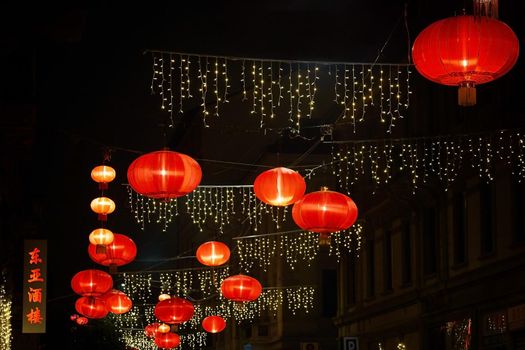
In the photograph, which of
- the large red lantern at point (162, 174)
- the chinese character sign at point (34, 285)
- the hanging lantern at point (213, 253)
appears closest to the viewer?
the large red lantern at point (162, 174)

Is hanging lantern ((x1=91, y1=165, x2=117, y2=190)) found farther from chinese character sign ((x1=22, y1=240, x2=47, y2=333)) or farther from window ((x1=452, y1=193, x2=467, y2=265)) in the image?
window ((x1=452, y1=193, x2=467, y2=265))

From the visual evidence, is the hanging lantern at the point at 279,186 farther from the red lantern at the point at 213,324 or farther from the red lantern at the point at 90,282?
the red lantern at the point at 213,324

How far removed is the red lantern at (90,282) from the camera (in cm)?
2197

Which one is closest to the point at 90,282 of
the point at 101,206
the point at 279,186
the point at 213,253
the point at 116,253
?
the point at 116,253

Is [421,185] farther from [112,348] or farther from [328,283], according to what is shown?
[112,348]

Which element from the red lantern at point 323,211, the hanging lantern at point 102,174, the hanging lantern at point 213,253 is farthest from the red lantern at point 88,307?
the red lantern at point 323,211

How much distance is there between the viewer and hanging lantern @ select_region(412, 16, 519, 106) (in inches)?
376

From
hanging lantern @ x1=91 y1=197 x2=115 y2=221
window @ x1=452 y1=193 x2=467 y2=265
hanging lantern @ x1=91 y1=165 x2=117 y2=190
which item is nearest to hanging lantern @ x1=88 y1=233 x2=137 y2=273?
hanging lantern @ x1=91 y1=197 x2=115 y2=221

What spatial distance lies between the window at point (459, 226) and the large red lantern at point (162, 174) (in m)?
10.4

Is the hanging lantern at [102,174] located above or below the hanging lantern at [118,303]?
above

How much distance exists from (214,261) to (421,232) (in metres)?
6.91

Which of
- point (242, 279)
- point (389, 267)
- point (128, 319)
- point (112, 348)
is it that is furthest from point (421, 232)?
point (128, 319)

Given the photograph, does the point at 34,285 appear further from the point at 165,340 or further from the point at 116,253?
the point at 165,340

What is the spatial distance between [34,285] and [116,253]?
3.32m
